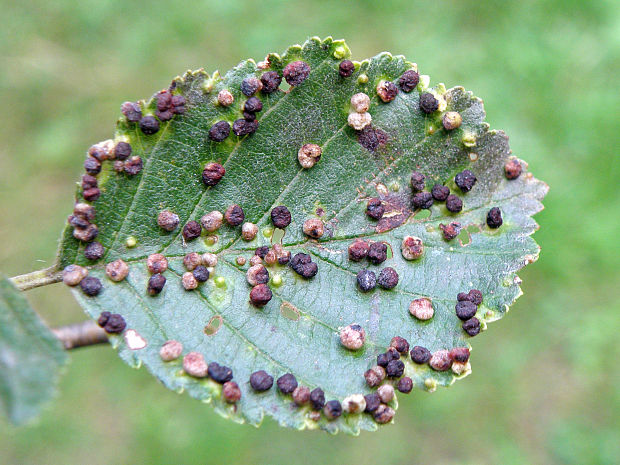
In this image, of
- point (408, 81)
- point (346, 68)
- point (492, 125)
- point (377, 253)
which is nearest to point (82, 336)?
point (377, 253)

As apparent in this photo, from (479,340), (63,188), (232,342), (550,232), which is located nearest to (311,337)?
(232,342)

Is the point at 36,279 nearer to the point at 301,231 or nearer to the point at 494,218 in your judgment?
the point at 301,231

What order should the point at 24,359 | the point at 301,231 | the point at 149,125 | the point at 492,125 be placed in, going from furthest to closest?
the point at 492,125
the point at 301,231
the point at 149,125
the point at 24,359

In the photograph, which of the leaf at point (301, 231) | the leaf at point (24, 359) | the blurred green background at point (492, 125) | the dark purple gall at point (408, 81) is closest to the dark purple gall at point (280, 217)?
the leaf at point (301, 231)

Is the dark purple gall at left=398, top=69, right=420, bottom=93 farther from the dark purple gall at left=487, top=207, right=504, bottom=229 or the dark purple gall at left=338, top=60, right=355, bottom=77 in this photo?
the dark purple gall at left=487, top=207, right=504, bottom=229

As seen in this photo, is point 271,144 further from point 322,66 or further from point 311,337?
point 311,337

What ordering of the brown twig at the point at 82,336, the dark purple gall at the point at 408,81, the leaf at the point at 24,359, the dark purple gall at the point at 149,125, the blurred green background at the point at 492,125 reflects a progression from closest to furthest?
the leaf at the point at 24,359 → the dark purple gall at the point at 149,125 → the dark purple gall at the point at 408,81 → the brown twig at the point at 82,336 → the blurred green background at the point at 492,125

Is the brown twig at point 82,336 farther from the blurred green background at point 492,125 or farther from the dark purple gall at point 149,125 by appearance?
the blurred green background at point 492,125
